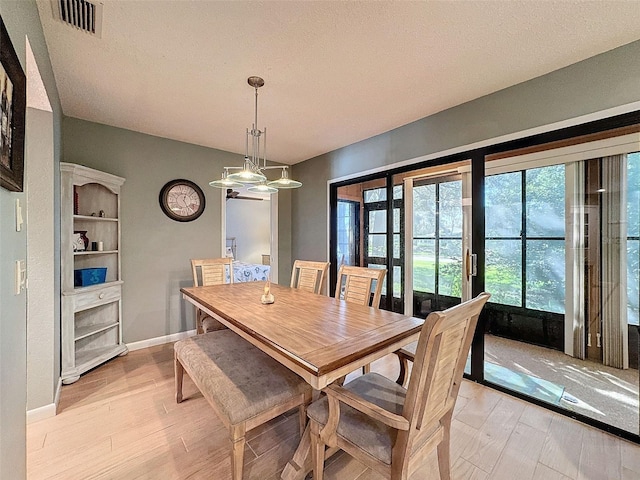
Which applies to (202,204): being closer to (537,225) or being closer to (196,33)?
(196,33)

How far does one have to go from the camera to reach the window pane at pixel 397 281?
342cm

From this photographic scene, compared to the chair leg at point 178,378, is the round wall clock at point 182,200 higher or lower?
higher

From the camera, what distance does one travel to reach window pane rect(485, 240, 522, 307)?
260 centimetres

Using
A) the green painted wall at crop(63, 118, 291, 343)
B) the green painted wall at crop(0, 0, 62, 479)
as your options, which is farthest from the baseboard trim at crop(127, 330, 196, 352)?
the green painted wall at crop(0, 0, 62, 479)

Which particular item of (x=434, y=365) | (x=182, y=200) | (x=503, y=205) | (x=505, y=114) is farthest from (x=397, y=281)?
(x=182, y=200)

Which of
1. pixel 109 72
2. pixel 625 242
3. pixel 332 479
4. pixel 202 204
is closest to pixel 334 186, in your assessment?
pixel 202 204

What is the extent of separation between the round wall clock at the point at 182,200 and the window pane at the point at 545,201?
3731mm

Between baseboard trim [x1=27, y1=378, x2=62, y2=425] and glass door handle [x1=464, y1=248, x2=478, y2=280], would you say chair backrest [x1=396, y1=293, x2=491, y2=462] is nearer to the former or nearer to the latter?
glass door handle [x1=464, y1=248, x2=478, y2=280]

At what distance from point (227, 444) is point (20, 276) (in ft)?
4.75

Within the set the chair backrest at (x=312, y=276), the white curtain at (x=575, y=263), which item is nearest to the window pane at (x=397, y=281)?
the chair backrest at (x=312, y=276)

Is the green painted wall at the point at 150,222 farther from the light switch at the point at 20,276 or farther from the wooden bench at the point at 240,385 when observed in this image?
the light switch at the point at 20,276

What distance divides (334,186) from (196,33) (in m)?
2.54

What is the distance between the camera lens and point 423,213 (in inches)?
140

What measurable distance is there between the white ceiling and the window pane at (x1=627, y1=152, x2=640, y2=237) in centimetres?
79
